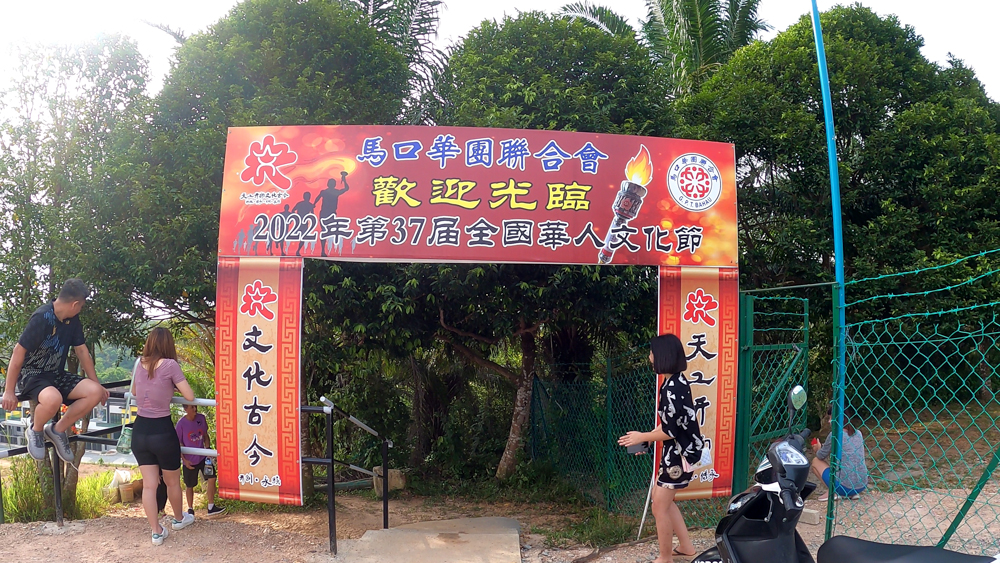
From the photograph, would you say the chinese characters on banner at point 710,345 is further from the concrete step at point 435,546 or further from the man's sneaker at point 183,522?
the man's sneaker at point 183,522

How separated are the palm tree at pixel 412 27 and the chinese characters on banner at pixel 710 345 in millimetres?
4498

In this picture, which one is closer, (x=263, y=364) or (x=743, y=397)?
(x=263, y=364)

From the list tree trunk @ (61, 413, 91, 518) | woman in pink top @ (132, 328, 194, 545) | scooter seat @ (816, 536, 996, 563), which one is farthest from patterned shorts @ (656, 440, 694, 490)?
tree trunk @ (61, 413, 91, 518)

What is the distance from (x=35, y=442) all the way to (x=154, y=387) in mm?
1046

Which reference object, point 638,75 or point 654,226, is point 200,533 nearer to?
point 654,226

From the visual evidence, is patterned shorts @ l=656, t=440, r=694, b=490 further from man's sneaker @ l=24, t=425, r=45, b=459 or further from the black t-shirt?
man's sneaker @ l=24, t=425, r=45, b=459

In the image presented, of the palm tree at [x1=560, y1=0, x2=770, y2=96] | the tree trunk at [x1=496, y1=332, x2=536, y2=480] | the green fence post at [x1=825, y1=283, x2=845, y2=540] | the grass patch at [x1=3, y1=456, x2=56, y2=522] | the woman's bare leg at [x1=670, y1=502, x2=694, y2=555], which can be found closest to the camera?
the green fence post at [x1=825, y1=283, x2=845, y2=540]

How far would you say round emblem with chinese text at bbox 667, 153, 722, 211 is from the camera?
473 centimetres

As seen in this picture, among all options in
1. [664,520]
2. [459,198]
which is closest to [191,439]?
[459,198]

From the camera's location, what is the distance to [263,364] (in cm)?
450

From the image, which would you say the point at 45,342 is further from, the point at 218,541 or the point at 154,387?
the point at 218,541

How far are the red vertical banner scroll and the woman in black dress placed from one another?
230 cm

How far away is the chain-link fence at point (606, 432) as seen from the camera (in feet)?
19.5

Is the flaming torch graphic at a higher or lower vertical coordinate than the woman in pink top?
higher
